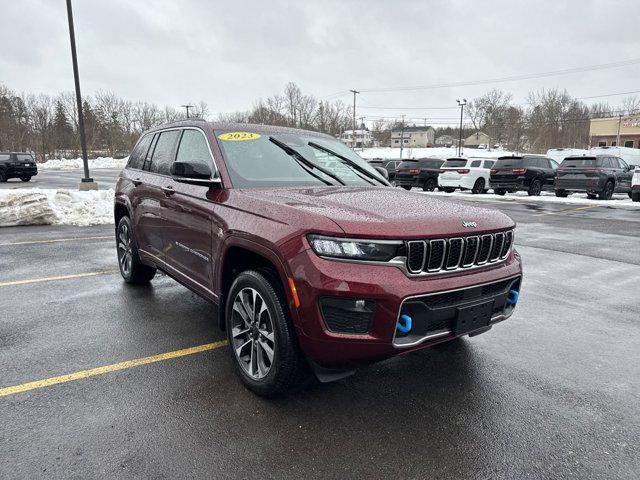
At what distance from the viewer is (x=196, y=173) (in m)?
3.33

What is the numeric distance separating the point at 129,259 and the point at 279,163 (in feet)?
9.23

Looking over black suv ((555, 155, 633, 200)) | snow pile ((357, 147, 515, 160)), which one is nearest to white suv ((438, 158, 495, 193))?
black suv ((555, 155, 633, 200))

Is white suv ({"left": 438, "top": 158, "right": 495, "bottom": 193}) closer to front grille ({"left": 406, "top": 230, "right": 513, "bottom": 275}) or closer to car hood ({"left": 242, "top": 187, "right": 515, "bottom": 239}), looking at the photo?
car hood ({"left": 242, "top": 187, "right": 515, "bottom": 239})

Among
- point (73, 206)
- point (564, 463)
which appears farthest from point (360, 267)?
point (73, 206)

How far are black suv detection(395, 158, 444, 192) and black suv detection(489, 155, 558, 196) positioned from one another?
354 centimetres

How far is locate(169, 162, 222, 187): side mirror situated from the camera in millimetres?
3314

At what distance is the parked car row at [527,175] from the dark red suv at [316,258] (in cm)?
1675

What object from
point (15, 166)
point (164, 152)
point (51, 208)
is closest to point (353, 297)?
point (164, 152)

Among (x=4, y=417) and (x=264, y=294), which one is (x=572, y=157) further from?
(x=4, y=417)

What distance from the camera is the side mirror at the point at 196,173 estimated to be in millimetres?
3314

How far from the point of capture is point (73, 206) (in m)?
11.5

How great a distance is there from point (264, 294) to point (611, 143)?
251ft

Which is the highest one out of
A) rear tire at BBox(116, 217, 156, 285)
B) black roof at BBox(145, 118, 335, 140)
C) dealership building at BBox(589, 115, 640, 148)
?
dealership building at BBox(589, 115, 640, 148)

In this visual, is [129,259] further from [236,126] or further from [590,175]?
[590,175]
